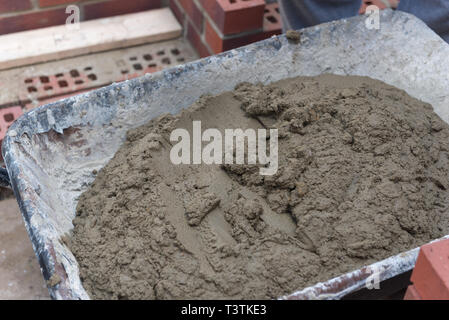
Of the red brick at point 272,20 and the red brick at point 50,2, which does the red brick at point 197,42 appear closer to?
the red brick at point 272,20

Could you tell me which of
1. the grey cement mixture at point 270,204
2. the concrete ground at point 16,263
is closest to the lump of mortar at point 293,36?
the grey cement mixture at point 270,204

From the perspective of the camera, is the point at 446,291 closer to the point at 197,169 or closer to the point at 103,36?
the point at 197,169

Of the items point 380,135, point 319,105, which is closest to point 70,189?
point 319,105

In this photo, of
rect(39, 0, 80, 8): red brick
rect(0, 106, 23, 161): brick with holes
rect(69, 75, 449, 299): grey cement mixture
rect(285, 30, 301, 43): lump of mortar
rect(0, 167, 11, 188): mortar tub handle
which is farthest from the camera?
rect(39, 0, 80, 8): red brick

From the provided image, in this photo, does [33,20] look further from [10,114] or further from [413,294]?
[413,294]

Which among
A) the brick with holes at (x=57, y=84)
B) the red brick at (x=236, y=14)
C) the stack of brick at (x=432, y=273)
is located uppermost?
the red brick at (x=236, y=14)

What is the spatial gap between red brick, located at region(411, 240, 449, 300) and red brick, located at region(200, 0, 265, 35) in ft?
4.80

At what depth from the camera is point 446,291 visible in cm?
128

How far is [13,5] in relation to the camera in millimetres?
2695

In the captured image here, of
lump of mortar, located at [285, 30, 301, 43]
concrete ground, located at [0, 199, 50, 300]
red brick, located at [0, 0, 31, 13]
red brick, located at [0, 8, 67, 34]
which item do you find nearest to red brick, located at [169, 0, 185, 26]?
red brick, located at [0, 8, 67, 34]

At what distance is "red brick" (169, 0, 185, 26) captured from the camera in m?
2.91

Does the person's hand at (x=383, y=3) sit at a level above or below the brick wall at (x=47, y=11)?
below

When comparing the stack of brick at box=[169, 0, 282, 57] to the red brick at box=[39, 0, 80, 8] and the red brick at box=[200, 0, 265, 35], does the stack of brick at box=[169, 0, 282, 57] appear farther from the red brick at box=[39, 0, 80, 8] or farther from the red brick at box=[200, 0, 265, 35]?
the red brick at box=[39, 0, 80, 8]

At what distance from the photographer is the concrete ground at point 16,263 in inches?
78.6
